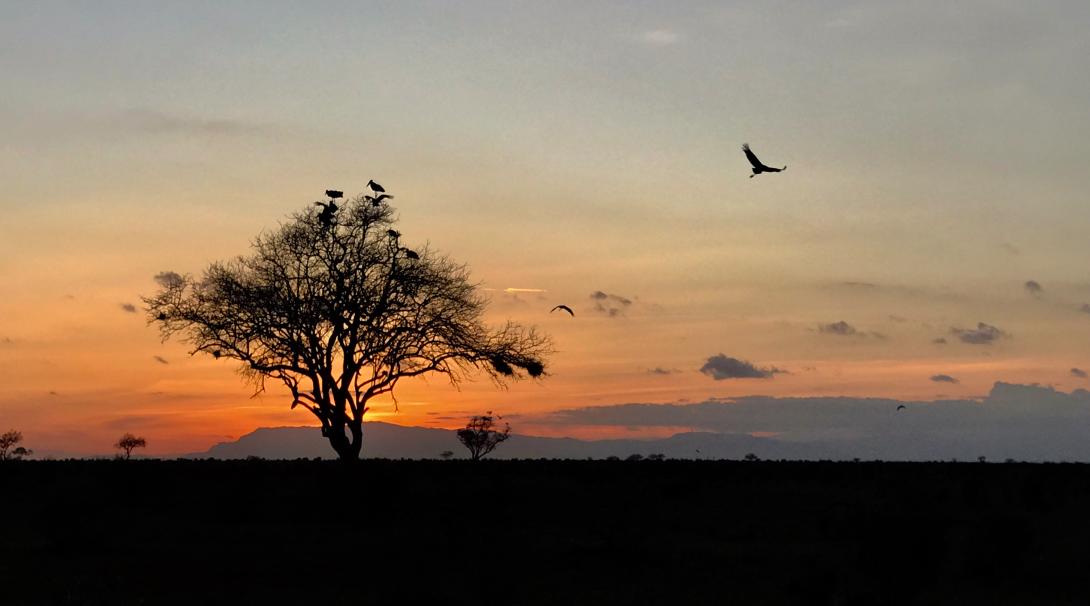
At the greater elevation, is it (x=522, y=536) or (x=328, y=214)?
(x=328, y=214)

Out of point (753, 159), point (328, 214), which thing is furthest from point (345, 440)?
point (753, 159)

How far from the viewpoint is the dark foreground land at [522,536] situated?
1188 inches

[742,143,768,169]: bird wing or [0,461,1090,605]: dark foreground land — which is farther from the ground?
[742,143,768,169]: bird wing

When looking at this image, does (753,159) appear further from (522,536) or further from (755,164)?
(522,536)

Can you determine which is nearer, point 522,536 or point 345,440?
point 522,536

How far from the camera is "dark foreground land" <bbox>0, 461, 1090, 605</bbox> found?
30188mm

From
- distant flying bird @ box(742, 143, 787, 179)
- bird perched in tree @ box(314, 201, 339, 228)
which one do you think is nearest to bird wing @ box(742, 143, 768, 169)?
distant flying bird @ box(742, 143, 787, 179)

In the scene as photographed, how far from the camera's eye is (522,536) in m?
39.8

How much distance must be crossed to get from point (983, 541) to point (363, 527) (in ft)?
62.6

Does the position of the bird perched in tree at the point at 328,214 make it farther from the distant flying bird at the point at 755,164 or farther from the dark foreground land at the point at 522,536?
the distant flying bird at the point at 755,164

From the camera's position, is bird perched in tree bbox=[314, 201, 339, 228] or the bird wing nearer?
the bird wing

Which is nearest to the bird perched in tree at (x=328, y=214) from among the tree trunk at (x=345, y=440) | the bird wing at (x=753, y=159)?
the tree trunk at (x=345, y=440)

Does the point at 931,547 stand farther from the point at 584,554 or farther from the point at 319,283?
the point at 319,283

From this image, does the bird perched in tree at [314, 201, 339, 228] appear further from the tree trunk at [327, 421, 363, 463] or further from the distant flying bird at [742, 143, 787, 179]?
the distant flying bird at [742, 143, 787, 179]
